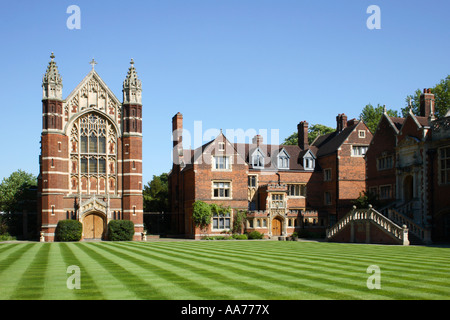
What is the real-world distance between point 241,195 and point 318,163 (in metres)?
10.3

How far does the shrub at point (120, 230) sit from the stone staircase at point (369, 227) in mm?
17320

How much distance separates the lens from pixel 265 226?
4956 centimetres

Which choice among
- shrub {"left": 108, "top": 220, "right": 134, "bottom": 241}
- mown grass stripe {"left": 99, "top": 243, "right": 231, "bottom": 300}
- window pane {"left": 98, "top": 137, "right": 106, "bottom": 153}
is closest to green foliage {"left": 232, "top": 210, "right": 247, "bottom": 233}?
shrub {"left": 108, "top": 220, "right": 134, "bottom": 241}

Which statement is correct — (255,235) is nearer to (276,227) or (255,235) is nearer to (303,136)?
(276,227)

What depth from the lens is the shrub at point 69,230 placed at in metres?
43.1

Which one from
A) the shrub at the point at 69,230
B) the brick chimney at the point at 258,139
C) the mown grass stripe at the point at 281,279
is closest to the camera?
the mown grass stripe at the point at 281,279

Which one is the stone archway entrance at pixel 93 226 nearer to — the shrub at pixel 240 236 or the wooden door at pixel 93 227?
the wooden door at pixel 93 227

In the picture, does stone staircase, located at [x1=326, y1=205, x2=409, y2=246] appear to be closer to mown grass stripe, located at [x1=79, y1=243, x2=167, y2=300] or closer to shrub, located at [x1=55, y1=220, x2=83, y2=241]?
mown grass stripe, located at [x1=79, y1=243, x2=167, y2=300]

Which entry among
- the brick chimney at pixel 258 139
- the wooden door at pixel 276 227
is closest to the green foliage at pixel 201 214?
the wooden door at pixel 276 227

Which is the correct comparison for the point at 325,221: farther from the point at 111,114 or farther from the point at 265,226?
the point at 111,114

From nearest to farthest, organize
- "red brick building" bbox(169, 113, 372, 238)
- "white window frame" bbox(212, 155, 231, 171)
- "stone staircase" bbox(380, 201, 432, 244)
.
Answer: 1. "stone staircase" bbox(380, 201, 432, 244)
2. "red brick building" bbox(169, 113, 372, 238)
3. "white window frame" bbox(212, 155, 231, 171)

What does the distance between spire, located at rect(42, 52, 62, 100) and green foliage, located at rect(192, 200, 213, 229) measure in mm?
15881

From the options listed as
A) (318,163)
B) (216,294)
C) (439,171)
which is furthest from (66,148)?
(216,294)

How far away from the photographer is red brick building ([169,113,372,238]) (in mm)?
49406
